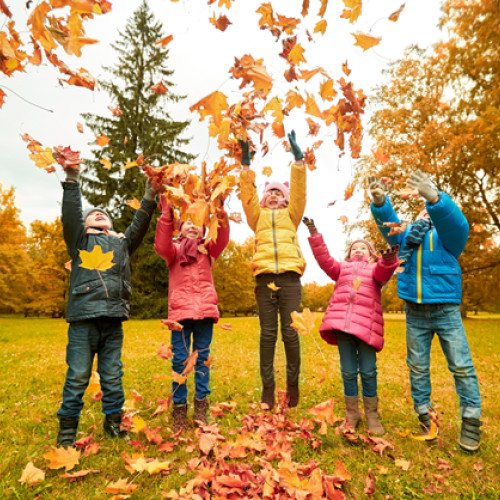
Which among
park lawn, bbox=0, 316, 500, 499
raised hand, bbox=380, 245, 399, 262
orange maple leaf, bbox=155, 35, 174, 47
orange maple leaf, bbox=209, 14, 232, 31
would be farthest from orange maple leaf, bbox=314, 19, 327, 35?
park lawn, bbox=0, 316, 500, 499

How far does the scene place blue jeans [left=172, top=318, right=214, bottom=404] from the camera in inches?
112

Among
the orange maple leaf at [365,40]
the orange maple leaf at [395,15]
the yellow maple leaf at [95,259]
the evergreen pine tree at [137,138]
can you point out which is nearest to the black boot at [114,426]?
the yellow maple leaf at [95,259]

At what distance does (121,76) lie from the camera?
711 inches

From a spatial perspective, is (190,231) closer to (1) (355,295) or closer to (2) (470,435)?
(1) (355,295)

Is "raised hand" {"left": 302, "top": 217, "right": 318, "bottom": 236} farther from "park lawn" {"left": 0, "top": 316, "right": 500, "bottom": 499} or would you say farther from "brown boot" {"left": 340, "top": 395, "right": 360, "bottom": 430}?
"brown boot" {"left": 340, "top": 395, "right": 360, "bottom": 430}

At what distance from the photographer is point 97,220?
2.89m

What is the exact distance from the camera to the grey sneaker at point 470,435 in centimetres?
250

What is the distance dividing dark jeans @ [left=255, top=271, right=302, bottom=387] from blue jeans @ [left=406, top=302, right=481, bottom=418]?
3.25ft

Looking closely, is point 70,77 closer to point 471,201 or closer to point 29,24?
point 29,24

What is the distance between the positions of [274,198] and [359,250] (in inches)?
39.0

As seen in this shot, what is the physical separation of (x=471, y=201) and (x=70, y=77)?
44.0ft

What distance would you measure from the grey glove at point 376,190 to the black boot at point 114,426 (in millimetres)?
2713

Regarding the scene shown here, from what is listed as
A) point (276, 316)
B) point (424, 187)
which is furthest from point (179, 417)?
point (424, 187)

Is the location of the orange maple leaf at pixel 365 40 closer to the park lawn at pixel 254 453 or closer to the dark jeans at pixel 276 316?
the park lawn at pixel 254 453
